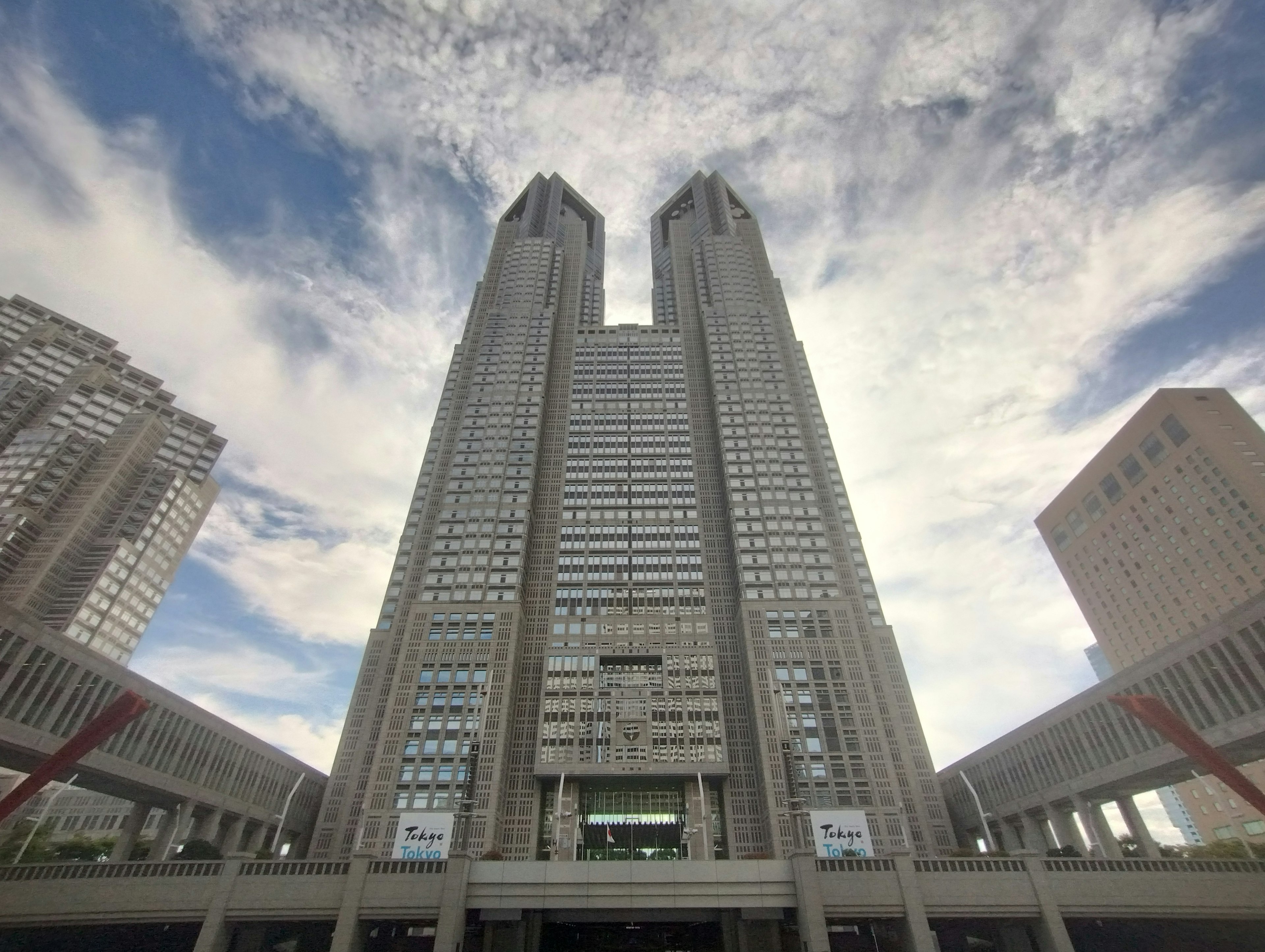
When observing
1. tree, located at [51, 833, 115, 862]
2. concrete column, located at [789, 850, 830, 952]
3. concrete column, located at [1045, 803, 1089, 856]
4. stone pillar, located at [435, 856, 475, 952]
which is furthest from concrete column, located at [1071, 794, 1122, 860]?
tree, located at [51, 833, 115, 862]

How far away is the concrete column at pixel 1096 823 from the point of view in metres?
74.6

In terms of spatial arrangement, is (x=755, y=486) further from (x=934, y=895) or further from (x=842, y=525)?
(x=934, y=895)

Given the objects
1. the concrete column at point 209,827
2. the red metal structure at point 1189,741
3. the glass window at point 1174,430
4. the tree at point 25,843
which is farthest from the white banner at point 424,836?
the glass window at point 1174,430

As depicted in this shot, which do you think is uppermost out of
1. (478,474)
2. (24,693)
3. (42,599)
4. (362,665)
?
(478,474)

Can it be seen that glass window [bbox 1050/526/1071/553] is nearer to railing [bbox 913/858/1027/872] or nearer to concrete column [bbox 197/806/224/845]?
railing [bbox 913/858/1027/872]

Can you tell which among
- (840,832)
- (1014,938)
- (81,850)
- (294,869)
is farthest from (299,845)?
(1014,938)

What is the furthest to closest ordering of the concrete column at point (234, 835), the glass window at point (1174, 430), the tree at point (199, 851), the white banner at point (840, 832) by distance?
the glass window at point (1174, 430) → the concrete column at point (234, 835) → the white banner at point (840, 832) → the tree at point (199, 851)

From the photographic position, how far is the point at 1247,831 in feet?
340

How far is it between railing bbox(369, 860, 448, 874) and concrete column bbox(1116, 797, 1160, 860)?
246ft

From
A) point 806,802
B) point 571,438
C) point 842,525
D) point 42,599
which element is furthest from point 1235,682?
point 42,599

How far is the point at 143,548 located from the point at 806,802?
13013 centimetres

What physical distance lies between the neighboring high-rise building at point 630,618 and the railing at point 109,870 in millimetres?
15931

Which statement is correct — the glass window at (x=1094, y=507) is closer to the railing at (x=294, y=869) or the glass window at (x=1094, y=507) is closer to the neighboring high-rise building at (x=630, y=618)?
the neighboring high-rise building at (x=630, y=618)

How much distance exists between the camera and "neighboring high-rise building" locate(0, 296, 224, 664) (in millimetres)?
112000
